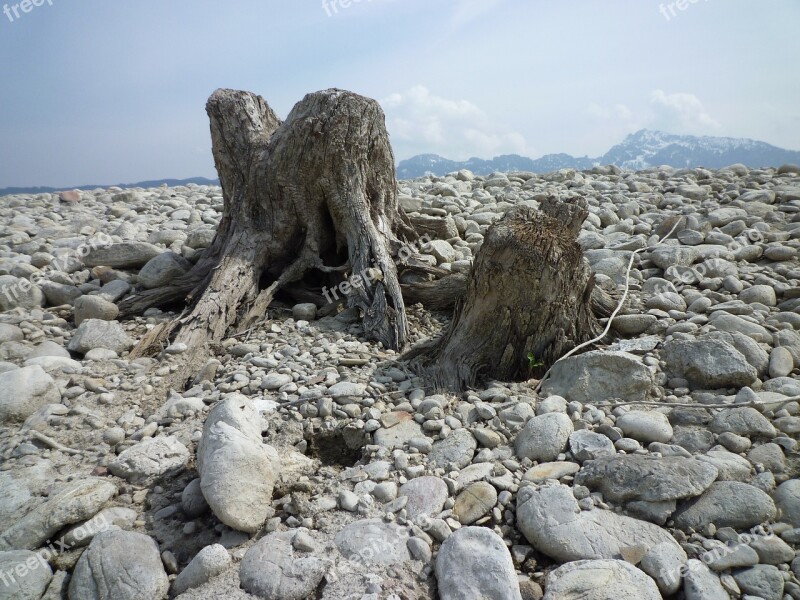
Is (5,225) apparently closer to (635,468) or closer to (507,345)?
(507,345)

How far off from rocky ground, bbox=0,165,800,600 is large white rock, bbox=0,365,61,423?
0.04 feet

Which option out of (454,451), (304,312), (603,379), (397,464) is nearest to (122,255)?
(304,312)

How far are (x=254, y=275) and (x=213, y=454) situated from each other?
9.75 ft

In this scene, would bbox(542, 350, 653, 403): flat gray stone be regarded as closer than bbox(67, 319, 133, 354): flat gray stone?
Yes

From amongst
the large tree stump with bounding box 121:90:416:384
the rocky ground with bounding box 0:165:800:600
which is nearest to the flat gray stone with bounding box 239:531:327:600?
the rocky ground with bounding box 0:165:800:600

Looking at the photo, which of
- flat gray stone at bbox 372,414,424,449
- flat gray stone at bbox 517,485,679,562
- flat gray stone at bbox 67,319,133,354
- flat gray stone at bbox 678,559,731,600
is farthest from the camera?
flat gray stone at bbox 67,319,133,354

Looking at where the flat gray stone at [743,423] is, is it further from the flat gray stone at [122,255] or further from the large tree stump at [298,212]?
the flat gray stone at [122,255]

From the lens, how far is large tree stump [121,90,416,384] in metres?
5.07

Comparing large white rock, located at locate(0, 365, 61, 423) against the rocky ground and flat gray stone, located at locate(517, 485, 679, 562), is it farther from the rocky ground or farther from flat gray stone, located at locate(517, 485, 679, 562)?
flat gray stone, located at locate(517, 485, 679, 562)

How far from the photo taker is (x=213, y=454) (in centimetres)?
263

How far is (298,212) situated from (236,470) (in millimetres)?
3631

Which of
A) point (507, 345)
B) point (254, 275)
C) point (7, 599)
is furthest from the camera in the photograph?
point (254, 275)

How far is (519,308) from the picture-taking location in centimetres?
389

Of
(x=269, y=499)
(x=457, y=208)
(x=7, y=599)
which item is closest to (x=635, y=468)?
(x=269, y=499)
